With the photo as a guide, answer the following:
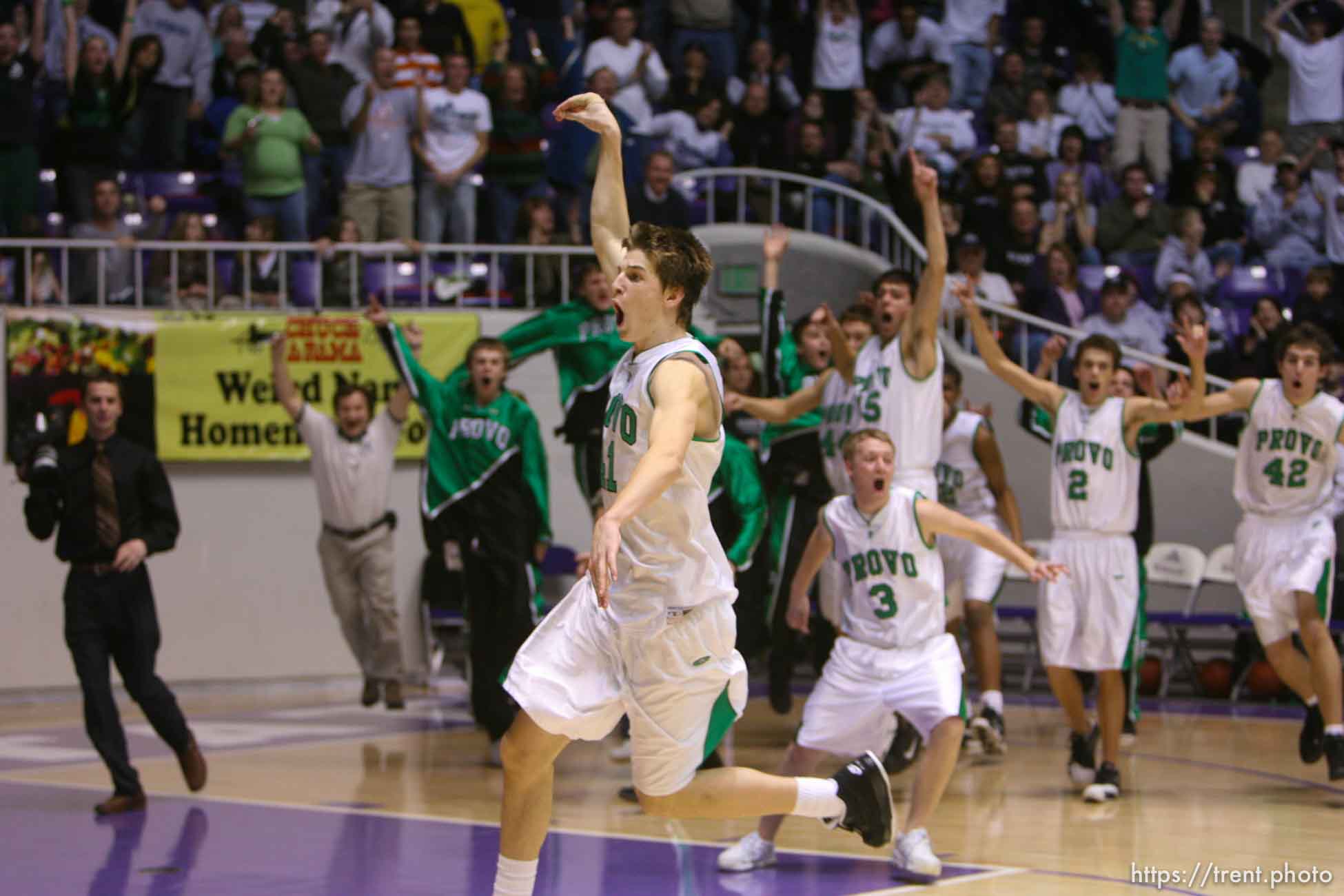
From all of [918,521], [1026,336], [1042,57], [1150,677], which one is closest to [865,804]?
[918,521]

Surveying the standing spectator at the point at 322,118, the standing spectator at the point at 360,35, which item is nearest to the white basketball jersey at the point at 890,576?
the standing spectator at the point at 322,118

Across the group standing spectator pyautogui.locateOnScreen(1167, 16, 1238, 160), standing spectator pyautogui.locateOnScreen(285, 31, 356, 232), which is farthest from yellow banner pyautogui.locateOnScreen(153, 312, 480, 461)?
standing spectator pyautogui.locateOnScreen(1167, 16, 1238, 160)

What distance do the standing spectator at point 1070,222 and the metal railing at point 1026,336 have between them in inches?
35.9

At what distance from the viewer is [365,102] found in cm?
1363

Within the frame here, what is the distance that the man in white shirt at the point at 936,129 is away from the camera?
1534 cm

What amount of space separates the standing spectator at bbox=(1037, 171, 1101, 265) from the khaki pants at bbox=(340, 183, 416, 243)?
5275 millimetres

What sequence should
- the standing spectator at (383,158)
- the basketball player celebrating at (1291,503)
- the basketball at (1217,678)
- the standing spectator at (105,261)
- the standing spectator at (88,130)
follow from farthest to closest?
1. the standing spectator at (383,158)
2. the standing spectator at (88,130)
3. the standing spectator at (105,261)
4. the basketball at (1217,678)
5. the basketball player celebrating at (1291,503)

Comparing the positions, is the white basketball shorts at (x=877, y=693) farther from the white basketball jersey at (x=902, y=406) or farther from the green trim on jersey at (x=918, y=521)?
the white basketball jersey at (x=902, y=406)

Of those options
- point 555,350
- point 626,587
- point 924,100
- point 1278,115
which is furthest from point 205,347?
point 1278,115

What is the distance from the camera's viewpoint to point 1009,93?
642 inches

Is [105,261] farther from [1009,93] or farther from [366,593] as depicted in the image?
[1009,93]

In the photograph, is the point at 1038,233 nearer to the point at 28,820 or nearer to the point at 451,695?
the point at 451,695

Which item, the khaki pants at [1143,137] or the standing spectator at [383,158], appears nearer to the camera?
the standing spectator at [383,158]

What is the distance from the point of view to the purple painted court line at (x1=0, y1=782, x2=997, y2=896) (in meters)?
6.33
